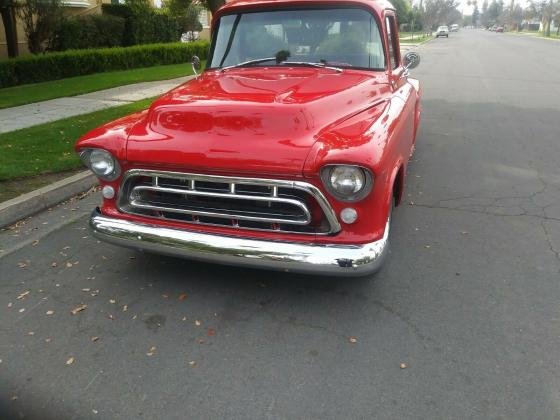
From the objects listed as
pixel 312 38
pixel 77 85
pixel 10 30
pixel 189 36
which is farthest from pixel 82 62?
pixel 312 38

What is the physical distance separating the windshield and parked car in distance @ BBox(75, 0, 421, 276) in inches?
17.4

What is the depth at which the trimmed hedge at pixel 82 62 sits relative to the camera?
12578 millimetres

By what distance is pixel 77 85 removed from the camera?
474 inches

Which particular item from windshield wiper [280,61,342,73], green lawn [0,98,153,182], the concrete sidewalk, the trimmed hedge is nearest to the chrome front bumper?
windshield wiper [280,61,342,73]

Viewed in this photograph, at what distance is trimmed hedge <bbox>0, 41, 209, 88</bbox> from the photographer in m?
12.6

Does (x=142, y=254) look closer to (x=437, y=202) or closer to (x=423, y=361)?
(x=423, y=361)

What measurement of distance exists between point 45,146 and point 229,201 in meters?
4.54

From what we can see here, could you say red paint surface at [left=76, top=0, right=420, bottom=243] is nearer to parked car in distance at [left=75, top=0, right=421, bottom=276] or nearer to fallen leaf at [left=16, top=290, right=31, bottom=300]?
parked car in distance at [left=75, top=0, right=421, bottom=276]

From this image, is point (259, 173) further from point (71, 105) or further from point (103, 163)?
point (71, 105)

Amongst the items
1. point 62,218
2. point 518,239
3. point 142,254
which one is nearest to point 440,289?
point 518,239

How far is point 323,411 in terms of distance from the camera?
235 cm

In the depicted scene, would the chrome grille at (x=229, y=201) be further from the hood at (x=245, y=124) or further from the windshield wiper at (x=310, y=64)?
the windshield wiper at (x=310, y=64)

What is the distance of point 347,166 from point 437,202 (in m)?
2.57

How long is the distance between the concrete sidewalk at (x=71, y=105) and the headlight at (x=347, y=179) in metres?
6.43
